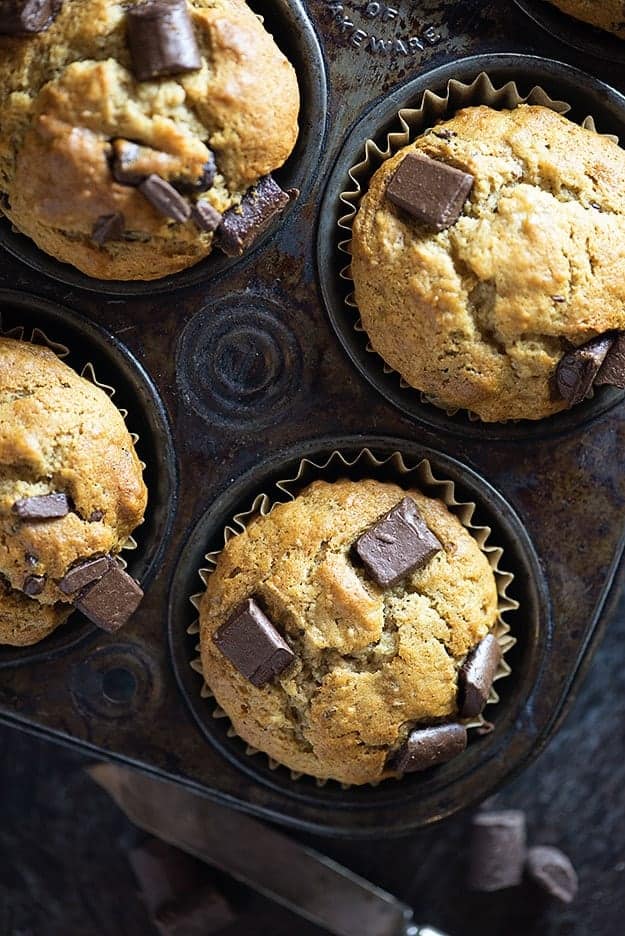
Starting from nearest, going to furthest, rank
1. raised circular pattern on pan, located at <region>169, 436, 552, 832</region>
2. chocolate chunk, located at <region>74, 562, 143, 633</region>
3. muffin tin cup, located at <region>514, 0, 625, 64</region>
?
1. chocolate chunk, located at <region>74, 562, 143, 633</region>
2. muffin tin cup, located at <region>514, 0, 625, 64</region>
3. raised circular pattern on pan, located at <region>169, 436, 552, 832</region>

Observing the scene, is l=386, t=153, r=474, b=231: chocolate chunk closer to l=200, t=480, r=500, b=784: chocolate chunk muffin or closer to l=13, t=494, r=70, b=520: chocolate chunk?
l=200, t=480, r=500, b=784: chocolate chunk muffin

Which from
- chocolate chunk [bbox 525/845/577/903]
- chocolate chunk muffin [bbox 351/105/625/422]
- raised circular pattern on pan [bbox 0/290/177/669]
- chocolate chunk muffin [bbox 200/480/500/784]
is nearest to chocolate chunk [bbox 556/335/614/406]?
chocolate chunk muffin [bbox 351/105/625/422]

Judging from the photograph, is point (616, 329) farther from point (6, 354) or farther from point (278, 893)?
point (278, 893)

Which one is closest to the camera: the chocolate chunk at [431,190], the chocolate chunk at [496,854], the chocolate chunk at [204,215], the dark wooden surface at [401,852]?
the chocolate chunk at [204,215]

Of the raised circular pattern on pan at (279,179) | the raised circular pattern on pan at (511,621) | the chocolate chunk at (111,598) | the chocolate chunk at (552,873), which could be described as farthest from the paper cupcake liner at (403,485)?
the chocolate chunk at (552,873)

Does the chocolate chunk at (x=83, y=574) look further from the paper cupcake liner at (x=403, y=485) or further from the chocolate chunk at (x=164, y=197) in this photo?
the chocolate chunk at (x=164, y=197)

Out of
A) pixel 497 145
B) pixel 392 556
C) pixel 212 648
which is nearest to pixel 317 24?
pixel 497 145

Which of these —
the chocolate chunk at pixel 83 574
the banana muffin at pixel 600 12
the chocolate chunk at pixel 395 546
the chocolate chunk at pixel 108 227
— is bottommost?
the chocolate chunk at pixel 83 574
